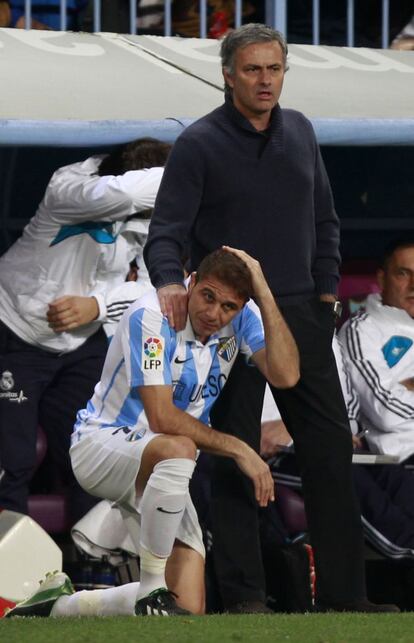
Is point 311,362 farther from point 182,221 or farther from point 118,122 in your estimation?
point 118,122

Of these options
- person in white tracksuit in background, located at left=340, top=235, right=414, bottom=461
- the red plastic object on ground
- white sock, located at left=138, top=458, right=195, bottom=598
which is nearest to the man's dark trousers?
white sock, located at left=138, top=458, right=195, bottom=598

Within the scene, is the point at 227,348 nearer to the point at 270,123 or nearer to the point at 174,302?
the point at 174,302

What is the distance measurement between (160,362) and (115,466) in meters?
0.39

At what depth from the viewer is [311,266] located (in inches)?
246

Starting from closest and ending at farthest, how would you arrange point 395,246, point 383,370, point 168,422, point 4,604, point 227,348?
point 168,422, point 227,348, point 4,604, point 383,370, point 395,246

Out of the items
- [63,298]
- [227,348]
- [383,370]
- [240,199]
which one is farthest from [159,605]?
[383,370]

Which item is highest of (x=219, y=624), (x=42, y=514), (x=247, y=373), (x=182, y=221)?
(x=182, y=221)

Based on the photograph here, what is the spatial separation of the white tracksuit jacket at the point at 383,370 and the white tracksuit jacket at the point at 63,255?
1.13 m

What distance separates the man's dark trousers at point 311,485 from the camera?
6055mm

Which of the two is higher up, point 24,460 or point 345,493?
point 345,493

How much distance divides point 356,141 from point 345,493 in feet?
6.27

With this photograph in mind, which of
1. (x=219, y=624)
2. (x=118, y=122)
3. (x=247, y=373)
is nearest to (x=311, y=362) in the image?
(x=247, y=373)

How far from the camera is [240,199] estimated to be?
5.98 m

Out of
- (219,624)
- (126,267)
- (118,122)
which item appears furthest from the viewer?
(126,267)
